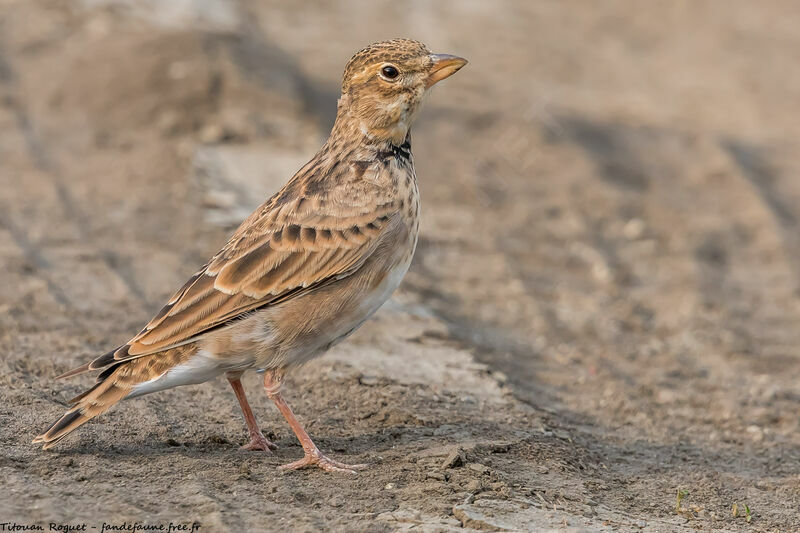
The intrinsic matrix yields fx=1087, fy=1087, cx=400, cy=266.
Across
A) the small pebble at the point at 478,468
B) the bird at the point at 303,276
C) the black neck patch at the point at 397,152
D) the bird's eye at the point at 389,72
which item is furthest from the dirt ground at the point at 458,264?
the bird's eye at the point at 389,72

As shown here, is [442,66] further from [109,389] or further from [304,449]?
[109,389]

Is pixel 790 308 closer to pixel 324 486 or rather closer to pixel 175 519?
pixel 324 486

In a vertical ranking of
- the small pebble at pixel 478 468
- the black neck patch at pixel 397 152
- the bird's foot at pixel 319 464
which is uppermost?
the black neck patch at pixel 397 152

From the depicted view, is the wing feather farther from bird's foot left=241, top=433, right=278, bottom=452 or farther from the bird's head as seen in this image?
bird's foot left=241, top=433, right=278, bottom=452

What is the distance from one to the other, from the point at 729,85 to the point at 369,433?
13.0 metres

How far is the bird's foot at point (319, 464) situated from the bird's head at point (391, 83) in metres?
2.10

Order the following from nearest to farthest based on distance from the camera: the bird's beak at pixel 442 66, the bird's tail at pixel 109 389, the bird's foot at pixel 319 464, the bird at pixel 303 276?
the bird's tail at pixel 109 389, the bird at pixel 303 276, the bird's foot at pixel 319 464, the bird's beak at pixel 442 66

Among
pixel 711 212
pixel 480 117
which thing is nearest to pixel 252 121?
pixel 480 117

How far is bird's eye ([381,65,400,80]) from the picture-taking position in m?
7.09

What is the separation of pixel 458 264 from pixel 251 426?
16.9 ft

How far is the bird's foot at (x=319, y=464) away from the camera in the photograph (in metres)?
6.54

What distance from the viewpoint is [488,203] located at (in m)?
13.3

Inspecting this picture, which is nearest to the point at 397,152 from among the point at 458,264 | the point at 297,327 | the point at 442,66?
the point at 442,66

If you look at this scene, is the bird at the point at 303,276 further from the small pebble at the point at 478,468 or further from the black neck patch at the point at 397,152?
the small pebble at the point at 478,468
